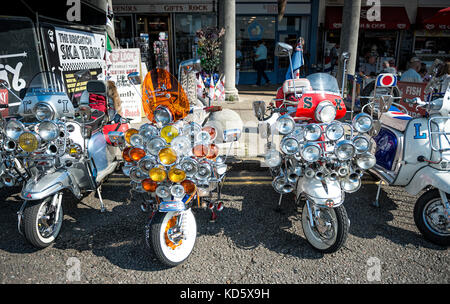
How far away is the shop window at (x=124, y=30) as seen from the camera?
14977 mm

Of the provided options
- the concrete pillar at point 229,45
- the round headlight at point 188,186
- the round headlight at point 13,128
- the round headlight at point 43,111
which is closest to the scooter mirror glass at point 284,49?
the round headlight at point 188,186

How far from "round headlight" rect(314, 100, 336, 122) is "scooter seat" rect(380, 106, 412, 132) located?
4.52 ft

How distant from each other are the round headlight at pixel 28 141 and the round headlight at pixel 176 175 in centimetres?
151

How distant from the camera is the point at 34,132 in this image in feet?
10.8

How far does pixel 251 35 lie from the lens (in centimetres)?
1454

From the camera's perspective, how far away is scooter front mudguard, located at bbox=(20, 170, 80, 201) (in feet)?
10.2

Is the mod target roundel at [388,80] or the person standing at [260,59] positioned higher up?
the person standing at [260,59]

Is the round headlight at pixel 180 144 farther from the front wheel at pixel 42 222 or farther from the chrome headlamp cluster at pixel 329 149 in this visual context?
the front wheel at pixel 42 222

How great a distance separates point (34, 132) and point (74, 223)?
1.19m

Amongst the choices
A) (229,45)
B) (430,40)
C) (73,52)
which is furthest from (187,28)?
(430,40)

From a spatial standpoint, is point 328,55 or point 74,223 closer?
point 74,223
